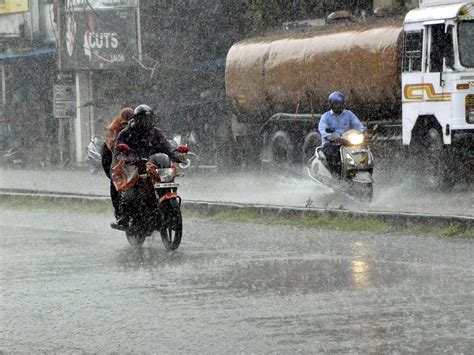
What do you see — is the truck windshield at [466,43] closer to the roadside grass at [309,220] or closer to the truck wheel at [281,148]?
the roadside grass at [309,220]

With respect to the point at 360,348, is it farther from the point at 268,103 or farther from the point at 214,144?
the point at 214,144

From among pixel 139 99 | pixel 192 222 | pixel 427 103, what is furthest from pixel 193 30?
pixel 192 222

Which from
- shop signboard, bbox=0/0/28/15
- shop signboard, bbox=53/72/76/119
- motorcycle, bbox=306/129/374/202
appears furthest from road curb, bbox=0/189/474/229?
shop signboard, bbox=0/0/28/15

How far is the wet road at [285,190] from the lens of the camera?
56.1ft

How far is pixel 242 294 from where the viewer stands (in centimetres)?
948

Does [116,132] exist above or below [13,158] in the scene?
above

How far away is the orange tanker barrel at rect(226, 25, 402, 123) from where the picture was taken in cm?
2216

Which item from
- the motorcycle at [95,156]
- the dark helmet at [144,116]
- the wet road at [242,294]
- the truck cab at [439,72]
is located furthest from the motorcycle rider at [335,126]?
the motorcycle at [95,156]

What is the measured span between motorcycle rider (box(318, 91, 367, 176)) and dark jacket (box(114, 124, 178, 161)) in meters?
4.83

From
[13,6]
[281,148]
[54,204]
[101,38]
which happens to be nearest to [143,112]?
[54,204]

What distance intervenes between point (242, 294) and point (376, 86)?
13.4 metres

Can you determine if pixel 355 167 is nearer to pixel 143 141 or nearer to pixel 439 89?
pixel 439 89

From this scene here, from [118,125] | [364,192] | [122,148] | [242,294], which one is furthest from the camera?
[364,192]

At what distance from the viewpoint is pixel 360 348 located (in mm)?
7211
